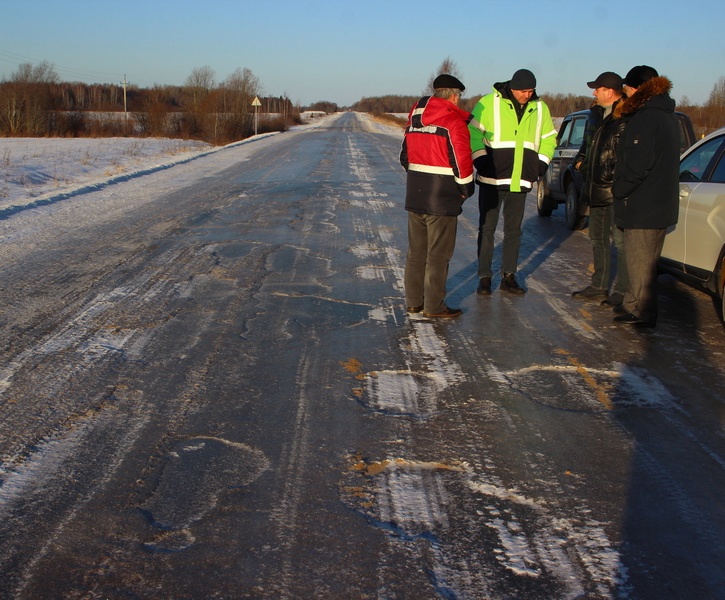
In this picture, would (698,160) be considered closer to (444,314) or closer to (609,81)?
(609,81)

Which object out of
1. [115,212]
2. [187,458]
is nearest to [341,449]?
[187,458]

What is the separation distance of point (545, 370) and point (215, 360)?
2121 mm

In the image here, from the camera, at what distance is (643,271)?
6.00 metres

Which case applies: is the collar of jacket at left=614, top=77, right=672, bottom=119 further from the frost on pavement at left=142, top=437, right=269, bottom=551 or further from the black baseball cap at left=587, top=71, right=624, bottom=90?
the frost on pavement at left=142, top=437, right=269, bottom=551

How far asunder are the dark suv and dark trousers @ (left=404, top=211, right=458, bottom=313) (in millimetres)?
4805

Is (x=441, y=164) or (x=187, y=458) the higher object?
(x=441, y=164)

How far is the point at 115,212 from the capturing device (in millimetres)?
11445

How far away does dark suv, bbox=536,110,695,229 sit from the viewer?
10.7m

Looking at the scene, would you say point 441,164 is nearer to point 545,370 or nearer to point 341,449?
point 545,370

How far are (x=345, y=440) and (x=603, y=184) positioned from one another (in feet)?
13.1

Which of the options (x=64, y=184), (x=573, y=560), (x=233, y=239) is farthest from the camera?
(x=64, y=184)

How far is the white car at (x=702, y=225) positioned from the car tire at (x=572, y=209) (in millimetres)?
3692

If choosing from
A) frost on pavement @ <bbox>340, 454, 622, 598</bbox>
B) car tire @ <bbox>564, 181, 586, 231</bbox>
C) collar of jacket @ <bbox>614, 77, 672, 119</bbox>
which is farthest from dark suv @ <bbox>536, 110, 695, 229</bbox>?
frost on pavement @ <bbox>340, 454, 622, 598</bbox>

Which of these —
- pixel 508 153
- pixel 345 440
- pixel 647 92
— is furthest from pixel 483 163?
pixel 345 440
